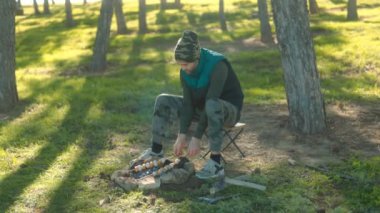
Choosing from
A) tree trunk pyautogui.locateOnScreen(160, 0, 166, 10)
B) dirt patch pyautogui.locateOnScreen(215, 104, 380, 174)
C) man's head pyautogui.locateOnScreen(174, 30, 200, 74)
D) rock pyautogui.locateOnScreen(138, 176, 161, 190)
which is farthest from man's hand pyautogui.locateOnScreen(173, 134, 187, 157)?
tree trunk pyautogui.locateOnScreen(160, 0, 166, 10)

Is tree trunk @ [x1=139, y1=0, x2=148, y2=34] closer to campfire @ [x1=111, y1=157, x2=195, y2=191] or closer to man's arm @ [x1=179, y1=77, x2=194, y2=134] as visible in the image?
campfire @ [x1=111, y1=157, x2=195, y2=191]

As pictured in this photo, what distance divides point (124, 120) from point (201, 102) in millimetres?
3388

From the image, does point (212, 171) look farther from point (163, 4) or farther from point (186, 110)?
point (163, 4)

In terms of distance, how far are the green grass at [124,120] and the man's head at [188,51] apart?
1501 millimetres

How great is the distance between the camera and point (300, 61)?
7.58 m

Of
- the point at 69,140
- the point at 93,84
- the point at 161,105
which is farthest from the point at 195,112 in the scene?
the point at 93,84

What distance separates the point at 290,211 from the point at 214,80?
1.69 m

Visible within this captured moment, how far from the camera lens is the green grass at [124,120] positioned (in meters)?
5.65

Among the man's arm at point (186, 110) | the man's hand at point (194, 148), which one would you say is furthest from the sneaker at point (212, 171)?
the man's arm at point (186, 110)

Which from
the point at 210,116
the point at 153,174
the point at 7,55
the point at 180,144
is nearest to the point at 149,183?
the point at 153,174

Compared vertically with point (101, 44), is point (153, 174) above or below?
below

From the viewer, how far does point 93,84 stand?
42.0ft

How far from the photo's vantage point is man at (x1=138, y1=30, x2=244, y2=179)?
5.75 meters

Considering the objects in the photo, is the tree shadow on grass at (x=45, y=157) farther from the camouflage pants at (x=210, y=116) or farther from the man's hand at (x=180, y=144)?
the man's hand at (x=180, y=144)
